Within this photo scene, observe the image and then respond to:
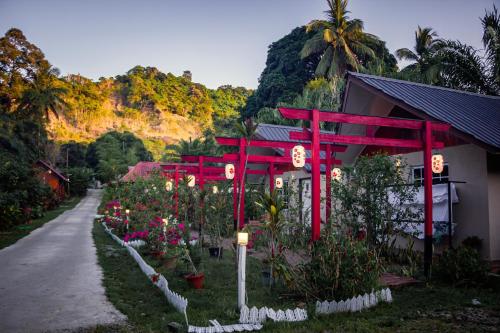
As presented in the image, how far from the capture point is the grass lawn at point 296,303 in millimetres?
4918

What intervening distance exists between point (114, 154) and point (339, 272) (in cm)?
5457

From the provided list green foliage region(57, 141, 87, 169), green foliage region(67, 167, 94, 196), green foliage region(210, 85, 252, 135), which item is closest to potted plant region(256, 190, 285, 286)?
green foliage region(67, 167, 94, 196)

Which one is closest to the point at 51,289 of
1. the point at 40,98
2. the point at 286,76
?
the point at 286,76

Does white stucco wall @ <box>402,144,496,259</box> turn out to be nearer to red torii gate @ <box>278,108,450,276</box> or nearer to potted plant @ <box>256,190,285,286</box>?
red torii gate @ <box>278,108,450,276</box>

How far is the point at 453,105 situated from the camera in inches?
444

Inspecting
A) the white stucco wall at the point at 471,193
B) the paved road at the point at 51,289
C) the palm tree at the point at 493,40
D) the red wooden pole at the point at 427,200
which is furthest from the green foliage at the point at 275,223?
the palm tree at the point at 493,40

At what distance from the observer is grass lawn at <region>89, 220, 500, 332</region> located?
16.1 feet

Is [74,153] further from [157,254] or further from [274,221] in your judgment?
[274,221]

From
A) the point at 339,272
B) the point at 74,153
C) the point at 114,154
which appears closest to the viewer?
the point at 339,272

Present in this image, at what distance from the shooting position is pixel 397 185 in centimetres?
829

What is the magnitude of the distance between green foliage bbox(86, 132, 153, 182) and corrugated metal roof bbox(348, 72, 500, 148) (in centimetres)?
4388

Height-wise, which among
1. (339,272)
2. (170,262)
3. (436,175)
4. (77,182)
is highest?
(77,182)

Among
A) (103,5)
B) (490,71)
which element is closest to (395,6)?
(490,71)

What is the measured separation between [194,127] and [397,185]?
227 ft
